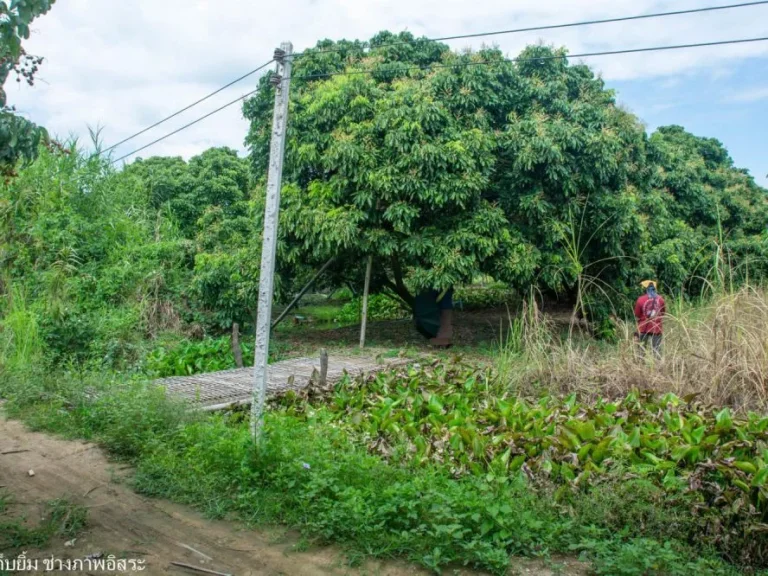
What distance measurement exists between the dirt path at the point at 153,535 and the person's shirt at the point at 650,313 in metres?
5.44

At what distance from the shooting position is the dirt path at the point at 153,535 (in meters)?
3.67

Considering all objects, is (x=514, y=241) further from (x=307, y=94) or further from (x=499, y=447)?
(x=499, y=447)

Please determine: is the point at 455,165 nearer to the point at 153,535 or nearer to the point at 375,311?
the point at 153,535

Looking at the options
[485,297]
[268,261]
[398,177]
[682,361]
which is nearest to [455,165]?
[398,177]

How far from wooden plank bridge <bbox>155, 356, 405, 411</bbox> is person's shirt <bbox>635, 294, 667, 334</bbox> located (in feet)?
10.8

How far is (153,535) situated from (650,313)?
276 inches

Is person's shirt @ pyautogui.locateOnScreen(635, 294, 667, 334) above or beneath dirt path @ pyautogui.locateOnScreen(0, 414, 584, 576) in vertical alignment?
above

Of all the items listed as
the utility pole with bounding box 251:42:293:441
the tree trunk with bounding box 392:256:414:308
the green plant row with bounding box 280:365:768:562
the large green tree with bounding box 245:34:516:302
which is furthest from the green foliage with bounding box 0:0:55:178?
the tree trunk with bounding box 392:256:414:308

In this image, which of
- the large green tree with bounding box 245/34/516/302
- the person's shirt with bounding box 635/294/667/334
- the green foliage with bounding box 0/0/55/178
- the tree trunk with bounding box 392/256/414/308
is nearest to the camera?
the green foliage with bounding box 0/0/55/178

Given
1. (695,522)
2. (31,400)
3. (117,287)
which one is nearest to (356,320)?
(117,287)

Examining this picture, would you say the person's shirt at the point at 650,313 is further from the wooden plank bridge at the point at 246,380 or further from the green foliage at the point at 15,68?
the green foliage at the point at 15,68

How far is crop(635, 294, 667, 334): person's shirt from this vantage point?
8.41 m

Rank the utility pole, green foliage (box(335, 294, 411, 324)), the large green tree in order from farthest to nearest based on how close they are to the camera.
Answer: green foliage (box(335, 294, 411, 324)) < the large green tree < the utility pole

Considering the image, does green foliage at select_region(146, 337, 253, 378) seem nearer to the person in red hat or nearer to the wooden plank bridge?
the wooden plank bridge
